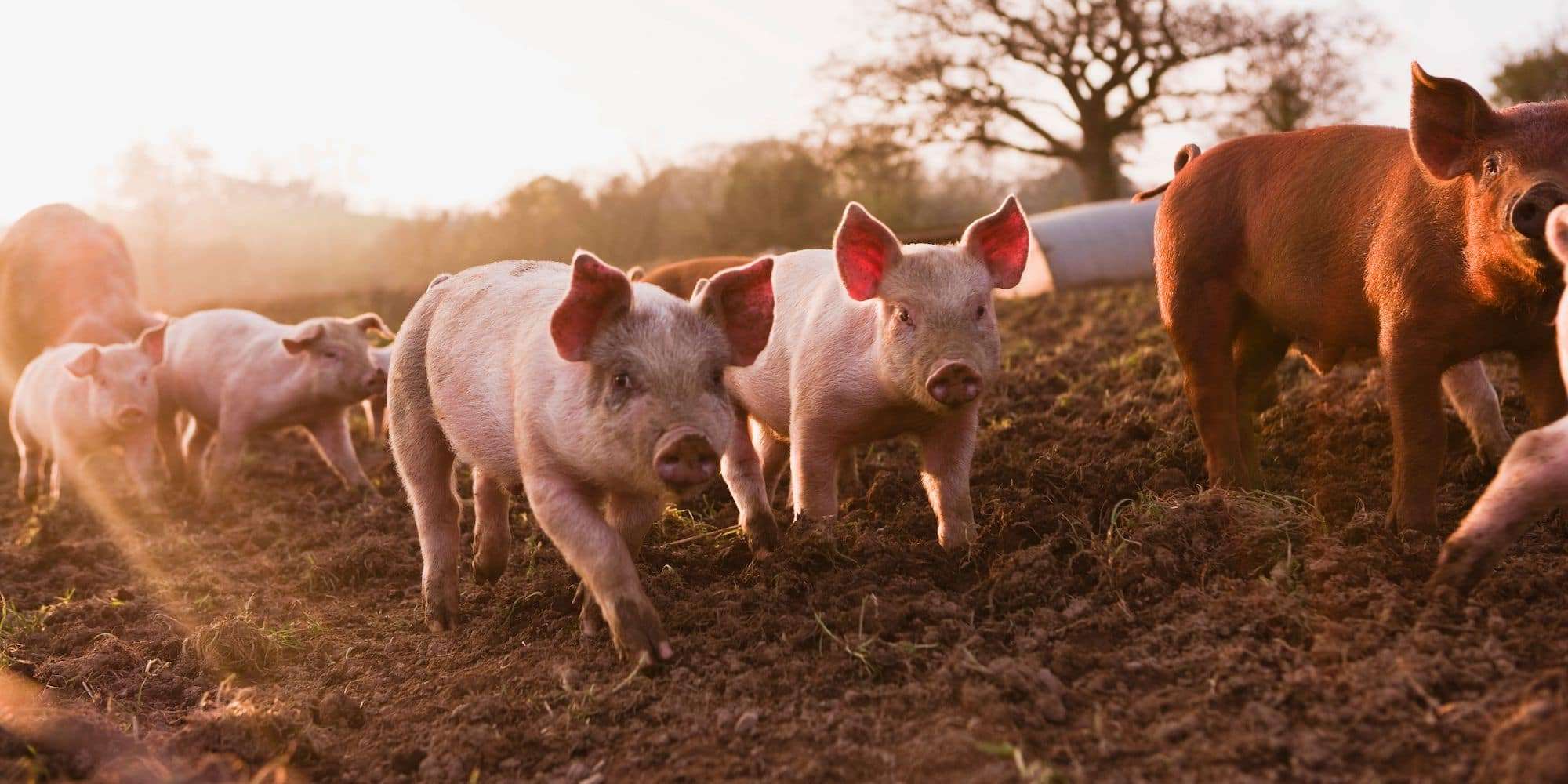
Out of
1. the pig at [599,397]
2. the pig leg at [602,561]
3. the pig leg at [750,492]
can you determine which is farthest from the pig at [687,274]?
the pig leg at [602,561]

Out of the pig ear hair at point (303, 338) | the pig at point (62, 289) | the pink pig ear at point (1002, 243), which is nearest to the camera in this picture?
the pink pig ear at point (1002, 243)

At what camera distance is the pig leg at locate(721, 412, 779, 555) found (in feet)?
16.6

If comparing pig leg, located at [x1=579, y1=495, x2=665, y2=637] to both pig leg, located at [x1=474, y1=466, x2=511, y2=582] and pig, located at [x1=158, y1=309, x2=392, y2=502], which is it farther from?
pig, located at [x1=158, y1=309, x2=392, y2=502]

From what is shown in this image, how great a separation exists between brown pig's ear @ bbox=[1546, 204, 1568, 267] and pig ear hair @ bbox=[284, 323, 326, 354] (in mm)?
7199

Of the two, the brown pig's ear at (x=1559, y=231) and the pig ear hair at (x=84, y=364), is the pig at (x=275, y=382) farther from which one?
the brown pig's ear at (x=1559, y=231)

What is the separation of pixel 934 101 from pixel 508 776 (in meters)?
24.2

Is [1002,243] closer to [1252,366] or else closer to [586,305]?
[1252,366]

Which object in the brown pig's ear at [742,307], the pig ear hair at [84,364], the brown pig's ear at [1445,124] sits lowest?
the pig ear hair at [84,364]

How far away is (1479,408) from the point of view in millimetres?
5285

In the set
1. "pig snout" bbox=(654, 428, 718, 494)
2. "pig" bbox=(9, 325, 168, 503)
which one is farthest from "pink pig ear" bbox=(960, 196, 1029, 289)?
"pig" bbox=(9, 325, 168, 503)

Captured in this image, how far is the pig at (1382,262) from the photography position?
388 centimetres

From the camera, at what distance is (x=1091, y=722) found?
10.2ft

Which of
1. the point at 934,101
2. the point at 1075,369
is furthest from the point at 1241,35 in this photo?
the point at 1075,369

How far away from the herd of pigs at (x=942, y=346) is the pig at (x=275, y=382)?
3.58 metres
